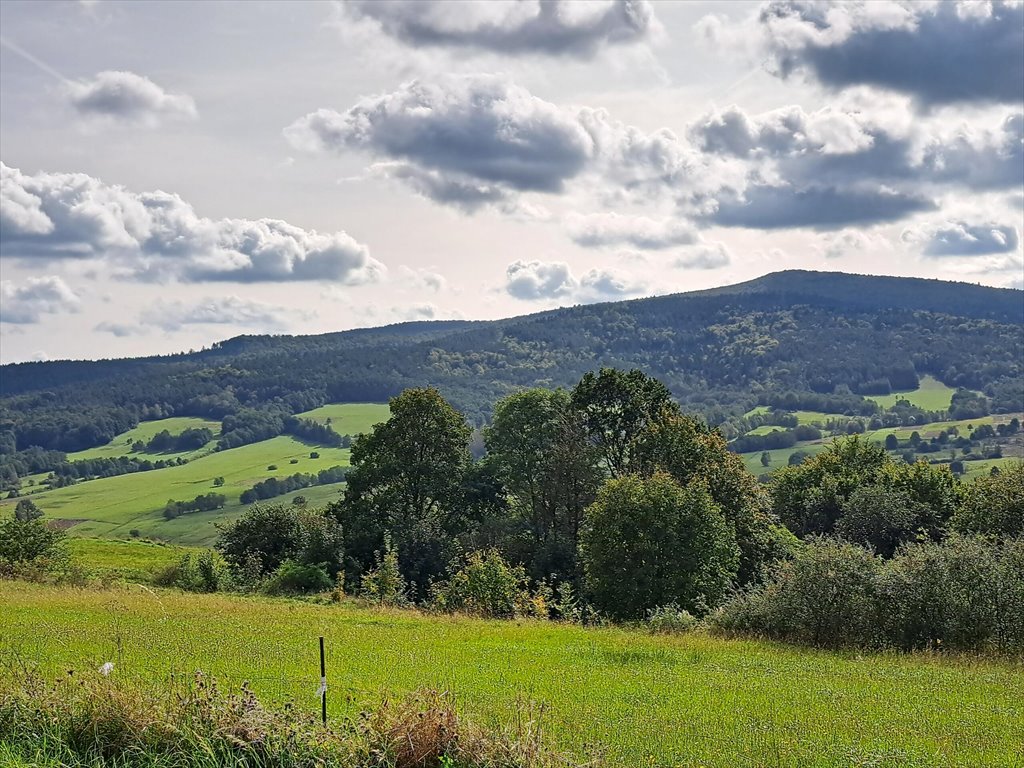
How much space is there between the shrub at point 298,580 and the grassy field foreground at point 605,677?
1653 centimetres

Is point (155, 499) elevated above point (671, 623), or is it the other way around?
point (671, 623)

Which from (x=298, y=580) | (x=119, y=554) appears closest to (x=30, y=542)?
(x=298, y=580)

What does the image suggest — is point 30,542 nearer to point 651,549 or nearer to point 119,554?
point 651,549

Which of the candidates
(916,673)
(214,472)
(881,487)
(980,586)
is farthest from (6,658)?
(214,472)

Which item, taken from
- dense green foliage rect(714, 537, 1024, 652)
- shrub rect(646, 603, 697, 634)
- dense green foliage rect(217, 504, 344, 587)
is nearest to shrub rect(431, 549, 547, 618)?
shrub rect(646, 603, 697, 634)

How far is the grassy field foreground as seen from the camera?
12.1 meters

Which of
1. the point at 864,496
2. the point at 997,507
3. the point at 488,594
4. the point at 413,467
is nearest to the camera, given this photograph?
the point at 488,594

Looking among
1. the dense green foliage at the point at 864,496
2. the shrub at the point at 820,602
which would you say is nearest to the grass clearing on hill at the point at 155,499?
the dense green foliage at the point at 864,496

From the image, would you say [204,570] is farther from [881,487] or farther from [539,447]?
[881,487]

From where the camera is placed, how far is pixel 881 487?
2504 inches

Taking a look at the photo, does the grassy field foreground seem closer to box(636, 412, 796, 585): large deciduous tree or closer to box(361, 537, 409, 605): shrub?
box(361, 537, 409, 605): shrub

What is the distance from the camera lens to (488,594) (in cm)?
3553

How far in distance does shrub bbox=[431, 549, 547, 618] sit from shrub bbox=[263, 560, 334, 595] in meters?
10.8

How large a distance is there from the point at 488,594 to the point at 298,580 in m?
14.1
